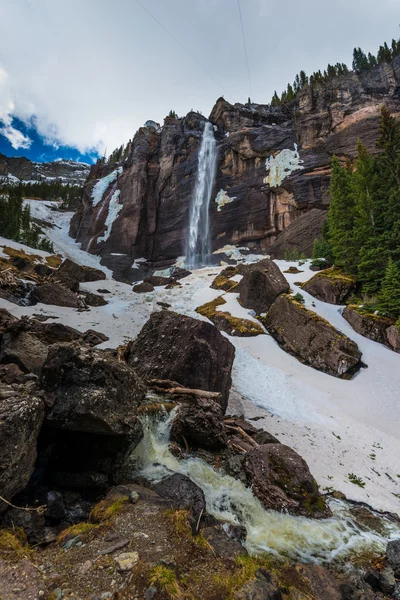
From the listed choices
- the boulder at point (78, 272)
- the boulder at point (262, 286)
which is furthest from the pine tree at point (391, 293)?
the boulder at point (78, 272)

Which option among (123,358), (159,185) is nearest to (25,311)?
(123,358)

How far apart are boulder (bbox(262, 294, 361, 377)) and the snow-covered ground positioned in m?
0.67

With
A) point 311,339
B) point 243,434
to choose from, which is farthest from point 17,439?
point 311,339

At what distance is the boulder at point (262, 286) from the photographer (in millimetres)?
23109

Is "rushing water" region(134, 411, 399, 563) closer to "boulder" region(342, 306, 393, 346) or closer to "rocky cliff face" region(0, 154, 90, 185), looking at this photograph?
"boulder" region(342, 306, 393, 346)

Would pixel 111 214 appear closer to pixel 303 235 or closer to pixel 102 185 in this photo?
pixel 102 185

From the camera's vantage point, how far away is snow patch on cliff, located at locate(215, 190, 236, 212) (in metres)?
52.8

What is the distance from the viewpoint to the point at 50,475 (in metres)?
5.54

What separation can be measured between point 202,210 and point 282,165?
1701cm

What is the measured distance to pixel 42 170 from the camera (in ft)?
566

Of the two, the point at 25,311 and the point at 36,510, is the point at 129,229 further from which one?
the point at 36,510

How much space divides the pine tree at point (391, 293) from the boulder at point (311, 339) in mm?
4091

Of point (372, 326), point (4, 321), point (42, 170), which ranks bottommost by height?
point (372, 326)

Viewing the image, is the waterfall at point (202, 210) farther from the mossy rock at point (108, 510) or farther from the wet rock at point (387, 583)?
the wet rock at point (387, 583)
